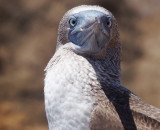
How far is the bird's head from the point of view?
12.0ft

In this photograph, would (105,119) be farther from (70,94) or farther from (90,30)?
(90,30)

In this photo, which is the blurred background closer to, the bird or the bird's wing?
the bird

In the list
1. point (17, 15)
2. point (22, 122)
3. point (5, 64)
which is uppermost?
point (17, 15)

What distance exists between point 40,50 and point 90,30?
6192 mm

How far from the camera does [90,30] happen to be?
3.64 metres

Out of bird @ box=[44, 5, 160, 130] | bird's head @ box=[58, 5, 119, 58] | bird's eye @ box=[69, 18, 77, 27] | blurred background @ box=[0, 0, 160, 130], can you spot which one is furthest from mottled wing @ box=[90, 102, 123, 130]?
blurred background @ box=[0, 0, 160, 130]

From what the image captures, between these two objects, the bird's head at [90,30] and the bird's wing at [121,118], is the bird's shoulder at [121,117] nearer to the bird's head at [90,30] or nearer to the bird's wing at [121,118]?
the bird's wing at [121,118]

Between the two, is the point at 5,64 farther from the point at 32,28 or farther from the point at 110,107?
the point at 110,107

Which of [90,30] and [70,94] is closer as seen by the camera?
[70,94]

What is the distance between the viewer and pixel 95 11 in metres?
3.73

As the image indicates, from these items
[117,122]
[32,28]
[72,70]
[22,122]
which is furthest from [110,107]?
[32,28]

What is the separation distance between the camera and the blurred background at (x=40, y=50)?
29.7 ft

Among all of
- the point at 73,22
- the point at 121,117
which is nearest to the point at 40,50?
the point at 73,22

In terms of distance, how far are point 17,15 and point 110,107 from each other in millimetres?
7073
